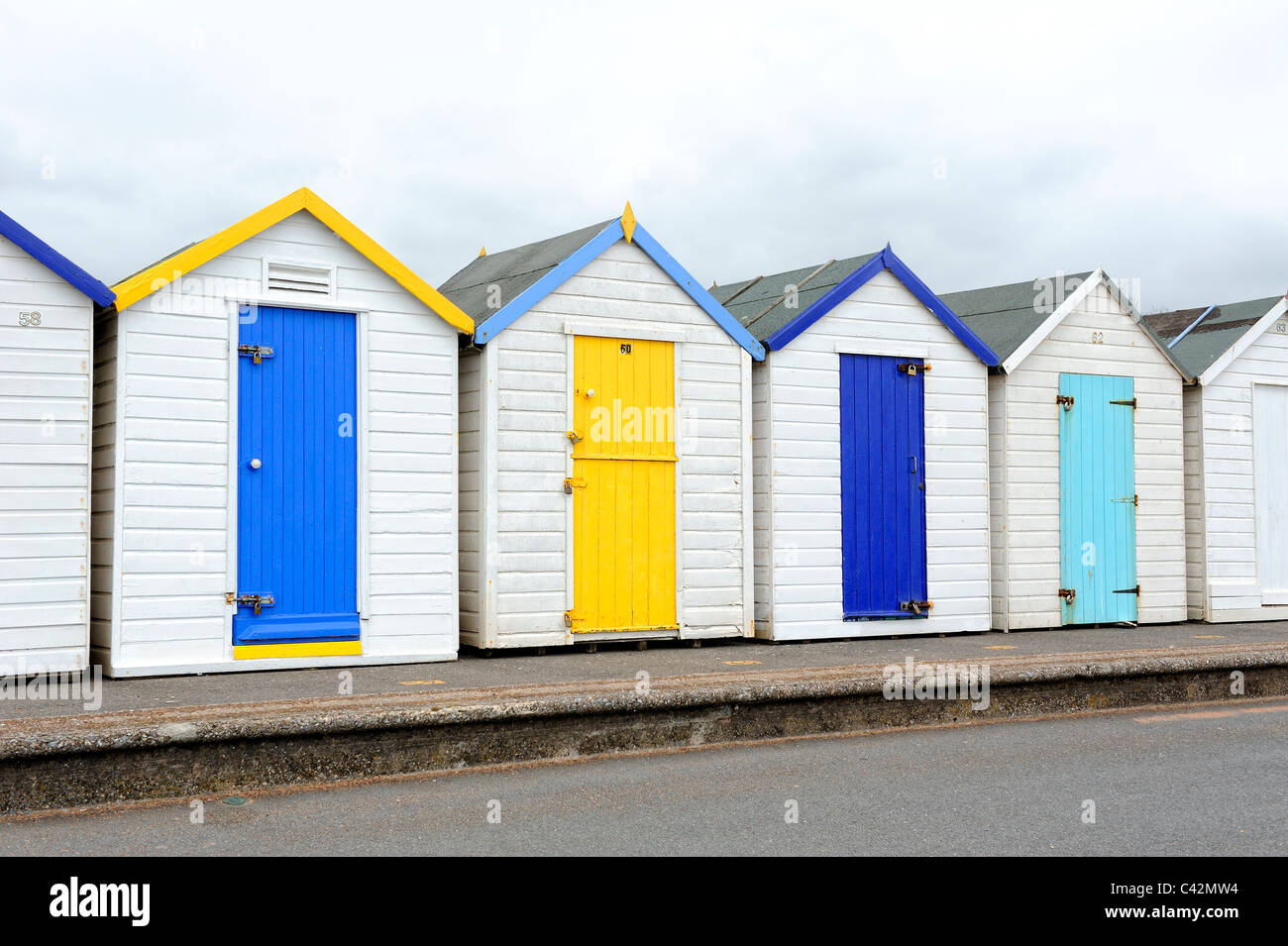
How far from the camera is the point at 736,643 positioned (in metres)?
12.2

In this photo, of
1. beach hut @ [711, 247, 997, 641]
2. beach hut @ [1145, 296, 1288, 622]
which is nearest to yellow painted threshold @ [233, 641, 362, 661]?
beach hut @ [711, 247, 997, 641]

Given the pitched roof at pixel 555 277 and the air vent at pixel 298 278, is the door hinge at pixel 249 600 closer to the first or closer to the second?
the air vent at pixel 298 278

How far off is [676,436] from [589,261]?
1690mm

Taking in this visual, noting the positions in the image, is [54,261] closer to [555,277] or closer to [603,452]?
[555,277]

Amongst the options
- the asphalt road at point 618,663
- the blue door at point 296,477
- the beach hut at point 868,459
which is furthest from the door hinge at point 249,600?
the beach hut at point 868,459

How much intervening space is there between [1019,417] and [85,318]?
8.73 m

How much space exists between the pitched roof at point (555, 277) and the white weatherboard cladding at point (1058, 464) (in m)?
3.13

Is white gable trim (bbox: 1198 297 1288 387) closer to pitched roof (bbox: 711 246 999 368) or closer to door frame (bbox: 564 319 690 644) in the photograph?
pitched roof (bbox: 711 246 999 368)

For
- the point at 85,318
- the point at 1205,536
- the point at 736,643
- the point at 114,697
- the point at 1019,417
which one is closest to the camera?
the point at 114,697

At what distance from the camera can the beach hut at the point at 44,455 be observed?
9.07 m

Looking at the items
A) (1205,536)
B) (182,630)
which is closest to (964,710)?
(182,630)

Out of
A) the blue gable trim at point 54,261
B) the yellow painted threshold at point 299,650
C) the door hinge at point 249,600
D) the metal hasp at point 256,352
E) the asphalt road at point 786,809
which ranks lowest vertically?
the asphalt road at point 786,809
